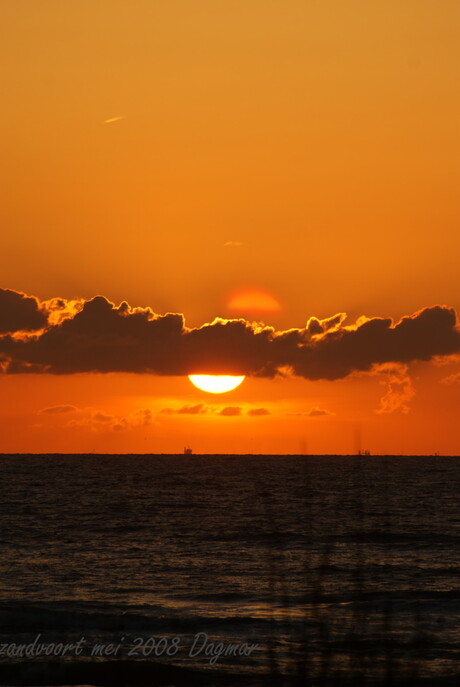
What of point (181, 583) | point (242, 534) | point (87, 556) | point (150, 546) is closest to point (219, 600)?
point (181, 583)

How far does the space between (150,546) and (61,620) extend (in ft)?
80.5

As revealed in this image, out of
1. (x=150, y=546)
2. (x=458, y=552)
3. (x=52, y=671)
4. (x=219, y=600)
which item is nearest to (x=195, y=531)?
(x=150, y=546)

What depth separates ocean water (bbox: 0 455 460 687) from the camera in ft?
45.3

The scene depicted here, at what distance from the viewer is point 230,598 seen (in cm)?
3453

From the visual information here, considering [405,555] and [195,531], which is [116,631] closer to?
[405,555]

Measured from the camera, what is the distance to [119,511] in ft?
279

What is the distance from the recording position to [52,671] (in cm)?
2344

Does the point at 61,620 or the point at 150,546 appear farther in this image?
the point at 150,546

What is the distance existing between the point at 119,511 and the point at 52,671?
6225cm

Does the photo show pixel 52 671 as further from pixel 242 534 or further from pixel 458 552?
pixel 242 534

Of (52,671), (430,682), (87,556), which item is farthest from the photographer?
(87,556)

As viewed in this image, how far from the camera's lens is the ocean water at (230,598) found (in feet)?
45.3

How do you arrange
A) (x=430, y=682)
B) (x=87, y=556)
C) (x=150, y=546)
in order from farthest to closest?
(x=150, y=546)
(x=87, y=556)
(x=430, y=682)

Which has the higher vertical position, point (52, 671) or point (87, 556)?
point (87, 556)
